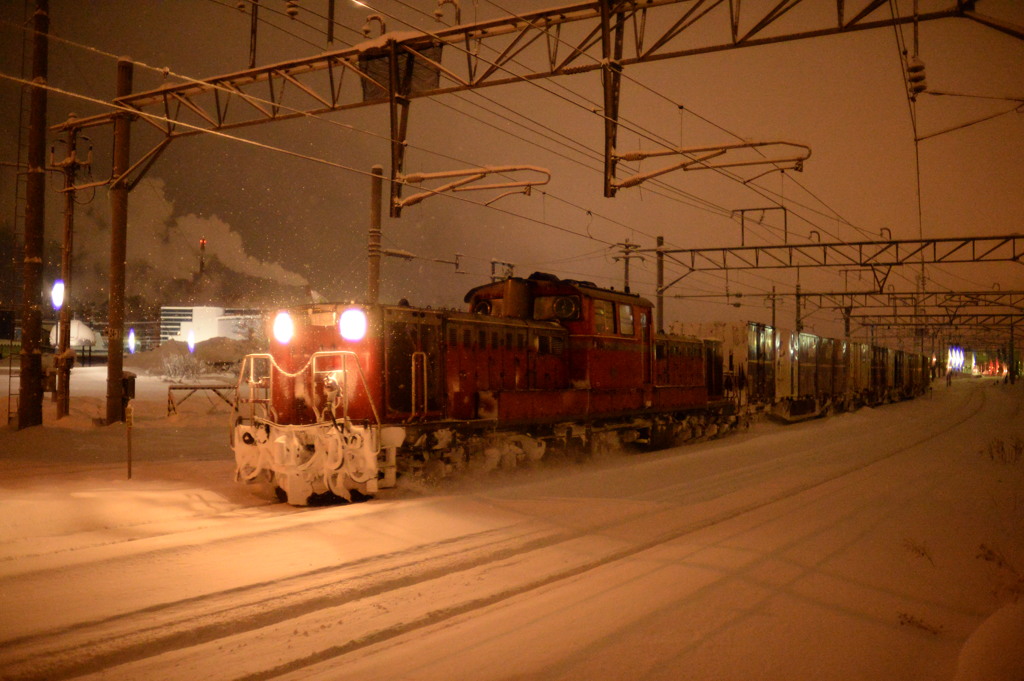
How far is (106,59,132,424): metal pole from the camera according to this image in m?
13.5

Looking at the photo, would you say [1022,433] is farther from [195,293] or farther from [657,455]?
[195,293]

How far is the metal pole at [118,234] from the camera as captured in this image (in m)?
13.5

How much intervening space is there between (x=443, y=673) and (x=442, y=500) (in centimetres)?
483

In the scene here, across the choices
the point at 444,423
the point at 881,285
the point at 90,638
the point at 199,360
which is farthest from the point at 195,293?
the point at 90,638

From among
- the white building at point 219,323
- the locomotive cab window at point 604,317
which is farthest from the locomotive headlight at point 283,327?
the white building at point 219,323

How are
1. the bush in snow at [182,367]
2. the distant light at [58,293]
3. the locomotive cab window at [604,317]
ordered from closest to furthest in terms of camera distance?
1. the locomotive cab window at [604,317]
2. the distant light at [58,293]
3. the bush in snow at [182,367]

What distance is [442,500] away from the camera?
8.95 meters

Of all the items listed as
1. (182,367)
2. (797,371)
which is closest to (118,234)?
(797,371)

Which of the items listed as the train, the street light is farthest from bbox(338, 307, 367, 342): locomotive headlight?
the street light

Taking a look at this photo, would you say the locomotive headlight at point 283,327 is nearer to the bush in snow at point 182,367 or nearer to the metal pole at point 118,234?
the metal pole at point 118,234

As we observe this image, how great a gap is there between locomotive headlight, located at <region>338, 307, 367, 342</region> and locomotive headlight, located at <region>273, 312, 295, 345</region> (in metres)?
1.15

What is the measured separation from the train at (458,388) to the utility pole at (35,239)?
4424 mm

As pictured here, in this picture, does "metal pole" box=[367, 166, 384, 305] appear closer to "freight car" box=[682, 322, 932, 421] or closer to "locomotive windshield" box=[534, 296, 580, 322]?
"locomotive windshield" box=[534, 296, 580, 322]

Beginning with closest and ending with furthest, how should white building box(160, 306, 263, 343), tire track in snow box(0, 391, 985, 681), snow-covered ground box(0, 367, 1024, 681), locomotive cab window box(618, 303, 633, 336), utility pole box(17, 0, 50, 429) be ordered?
tire track in snow box(0, 391, 985, 681), snow-covered ground box(0, 367, 1024, 681), utility pole box(17, 0, 50, 429), locomotive cab window box(618, 303, 633, 336), white building box(160, 306, 263, 343)
